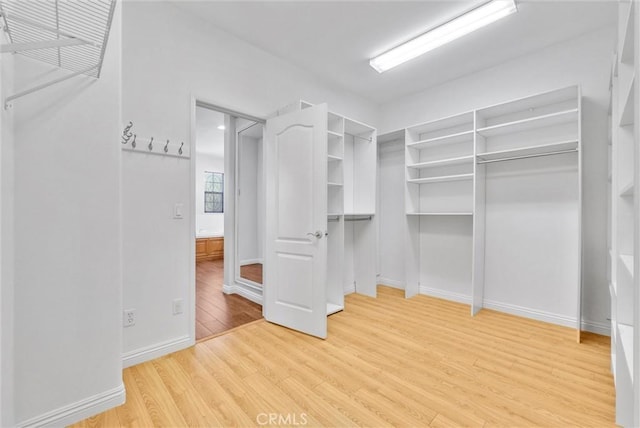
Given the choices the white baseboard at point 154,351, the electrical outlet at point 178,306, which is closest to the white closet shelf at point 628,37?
the electrical outlet at point 178,306

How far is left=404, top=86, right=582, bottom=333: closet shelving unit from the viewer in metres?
2.76

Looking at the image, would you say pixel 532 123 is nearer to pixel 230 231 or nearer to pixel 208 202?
pixel 230 231

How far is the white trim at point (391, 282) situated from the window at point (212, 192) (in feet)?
17.6

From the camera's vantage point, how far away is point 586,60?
2.64 meters

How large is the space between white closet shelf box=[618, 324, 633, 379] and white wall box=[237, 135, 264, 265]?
375 centimetres

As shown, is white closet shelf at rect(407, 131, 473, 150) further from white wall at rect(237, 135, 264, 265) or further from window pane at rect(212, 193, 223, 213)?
window pane at rect(212, 193, 223, 213)

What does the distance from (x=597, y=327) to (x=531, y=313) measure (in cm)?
51

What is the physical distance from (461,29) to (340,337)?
3056 millimetres

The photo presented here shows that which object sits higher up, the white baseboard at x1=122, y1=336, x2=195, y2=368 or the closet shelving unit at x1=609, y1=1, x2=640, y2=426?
the closet shelving unit at x1=609, y1=1, x2=640, y2=426

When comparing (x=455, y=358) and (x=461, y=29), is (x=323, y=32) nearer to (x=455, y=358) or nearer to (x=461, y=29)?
(x=461, y=29)

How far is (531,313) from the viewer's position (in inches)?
117

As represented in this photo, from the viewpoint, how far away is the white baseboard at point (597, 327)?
2.54 meters

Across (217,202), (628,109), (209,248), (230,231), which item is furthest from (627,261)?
(217,202)

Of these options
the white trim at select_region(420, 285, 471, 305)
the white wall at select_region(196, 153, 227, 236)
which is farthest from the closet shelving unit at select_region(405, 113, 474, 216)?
the white wall at select_region(196, 153, 227, 236)
